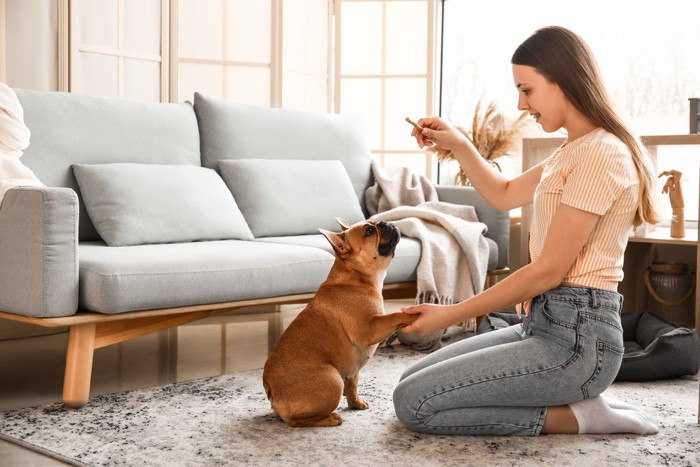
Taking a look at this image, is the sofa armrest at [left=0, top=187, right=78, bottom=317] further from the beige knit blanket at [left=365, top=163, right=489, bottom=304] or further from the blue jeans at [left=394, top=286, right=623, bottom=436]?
the beige knit blanket at [left=365, top=163, right=489, bottom=304]

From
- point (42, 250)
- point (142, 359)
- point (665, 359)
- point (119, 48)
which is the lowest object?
point (142, 359)

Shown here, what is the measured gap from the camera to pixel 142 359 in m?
3.13

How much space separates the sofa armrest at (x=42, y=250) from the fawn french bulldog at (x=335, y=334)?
0.68 meters

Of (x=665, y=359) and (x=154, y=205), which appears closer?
(x=665, y=359)

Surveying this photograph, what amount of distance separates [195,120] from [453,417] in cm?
206

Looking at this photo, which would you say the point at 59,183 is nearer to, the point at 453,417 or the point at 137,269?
the point at 137,269

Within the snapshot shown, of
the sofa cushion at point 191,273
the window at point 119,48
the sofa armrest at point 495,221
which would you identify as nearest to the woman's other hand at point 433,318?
the sofa cushion at point 191,273

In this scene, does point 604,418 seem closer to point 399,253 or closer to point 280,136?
point 399,253

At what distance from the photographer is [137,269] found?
2426 mm

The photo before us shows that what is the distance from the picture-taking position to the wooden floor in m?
2.62

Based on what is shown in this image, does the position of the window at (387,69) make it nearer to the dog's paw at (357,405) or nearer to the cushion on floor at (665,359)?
the cushion on floor at (665,359)

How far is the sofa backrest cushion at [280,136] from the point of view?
3617 millimetres

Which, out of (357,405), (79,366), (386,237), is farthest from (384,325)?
(79,366)

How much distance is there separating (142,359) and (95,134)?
35.5 inches
